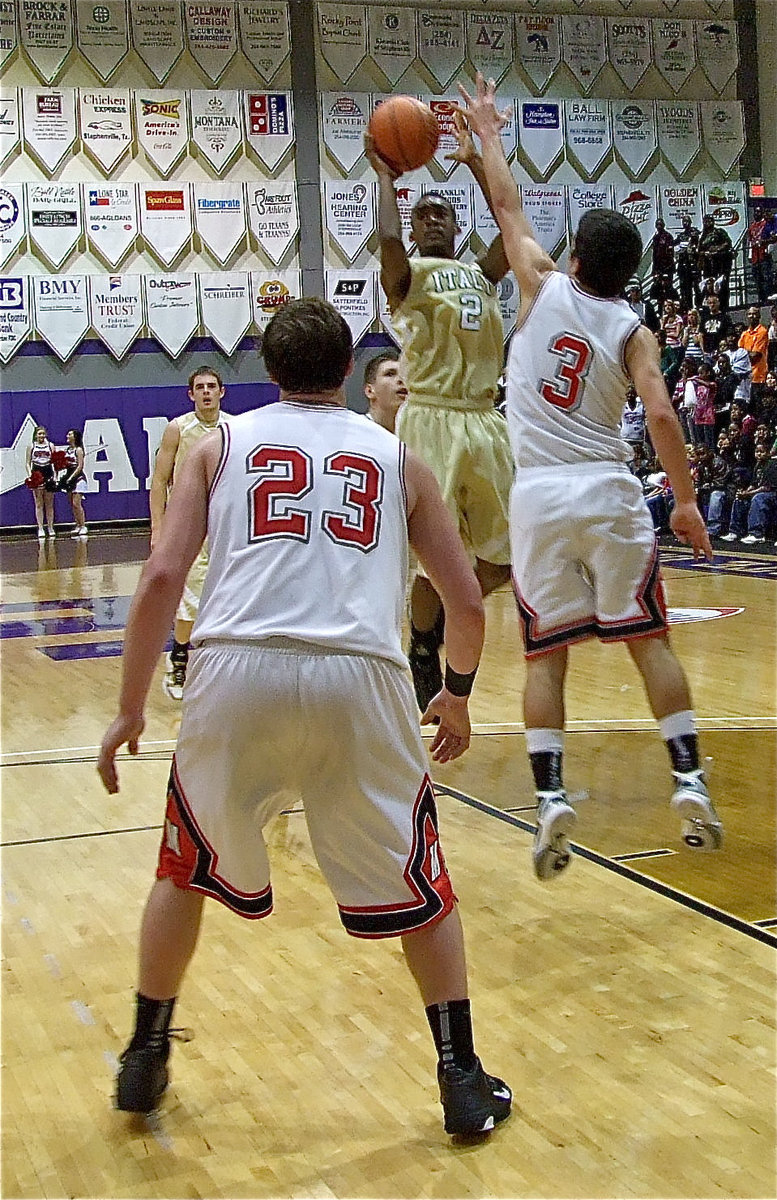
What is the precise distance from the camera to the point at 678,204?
22.5 m

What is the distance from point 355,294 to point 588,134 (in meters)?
4.76

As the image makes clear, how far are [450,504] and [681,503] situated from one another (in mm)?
1488

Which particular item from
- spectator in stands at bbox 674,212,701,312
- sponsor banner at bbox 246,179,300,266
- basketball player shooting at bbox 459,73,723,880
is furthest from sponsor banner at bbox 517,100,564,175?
basketball player shooting at bbox 459,73,723,880

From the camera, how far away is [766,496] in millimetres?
13758

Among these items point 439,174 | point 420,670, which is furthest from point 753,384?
point 420,670

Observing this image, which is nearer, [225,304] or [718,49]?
[225,304]

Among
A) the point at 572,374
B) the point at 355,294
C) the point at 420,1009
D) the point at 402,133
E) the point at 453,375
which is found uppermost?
the point at 355,294

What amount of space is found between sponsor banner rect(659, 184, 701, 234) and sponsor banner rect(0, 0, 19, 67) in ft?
34.4

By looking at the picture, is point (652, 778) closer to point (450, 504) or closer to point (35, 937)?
point (450, 504)

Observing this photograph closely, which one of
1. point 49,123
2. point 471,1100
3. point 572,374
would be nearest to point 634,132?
point 49,123

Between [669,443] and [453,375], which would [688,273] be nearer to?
[453,375]

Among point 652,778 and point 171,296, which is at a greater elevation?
point 171,296

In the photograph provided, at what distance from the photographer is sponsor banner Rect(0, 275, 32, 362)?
20469 millimetres

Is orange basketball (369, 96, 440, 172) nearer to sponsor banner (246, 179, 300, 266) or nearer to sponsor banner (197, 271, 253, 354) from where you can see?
sponsor banner (197, 271, 253, 354)
